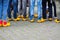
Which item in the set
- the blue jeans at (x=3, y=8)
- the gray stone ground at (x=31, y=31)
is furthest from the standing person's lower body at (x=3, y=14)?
the gray stone ground at (x=31, y=31)

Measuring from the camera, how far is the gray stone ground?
2.75 metres

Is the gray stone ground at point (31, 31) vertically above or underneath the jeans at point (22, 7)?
underneath

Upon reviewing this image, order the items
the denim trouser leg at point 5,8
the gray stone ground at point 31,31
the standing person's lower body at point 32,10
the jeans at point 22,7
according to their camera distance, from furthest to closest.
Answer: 1. the jeans at point 22,7
2. the standing person's lower body at point 32,10
3. the denim trouser leg at point 5,8
4. the gray stone ground at point 31,31

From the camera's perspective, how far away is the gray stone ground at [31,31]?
9.02ft

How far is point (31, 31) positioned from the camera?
303cm

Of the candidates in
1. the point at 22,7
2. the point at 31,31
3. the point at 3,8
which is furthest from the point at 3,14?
the point at 22,7

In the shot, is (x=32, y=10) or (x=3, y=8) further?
(x=32, y=10)

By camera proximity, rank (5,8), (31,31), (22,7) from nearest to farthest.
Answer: (31,31) < (5,8) < (22,7)

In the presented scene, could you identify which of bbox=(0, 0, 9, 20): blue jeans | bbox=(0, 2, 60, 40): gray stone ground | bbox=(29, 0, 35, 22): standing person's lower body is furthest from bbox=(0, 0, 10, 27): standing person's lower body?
bbox=(29, 0, 35, 22): standing person's lower body

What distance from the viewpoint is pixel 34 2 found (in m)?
3.61

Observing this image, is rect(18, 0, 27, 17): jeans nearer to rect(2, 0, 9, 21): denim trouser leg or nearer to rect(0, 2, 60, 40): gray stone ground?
rect(0, 2, 60, 40): gray stone ground

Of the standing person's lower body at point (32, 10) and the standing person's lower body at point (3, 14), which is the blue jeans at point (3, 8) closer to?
the standing person's lower body at point (3, 14)

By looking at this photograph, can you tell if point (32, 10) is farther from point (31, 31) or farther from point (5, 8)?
point (31, 31)

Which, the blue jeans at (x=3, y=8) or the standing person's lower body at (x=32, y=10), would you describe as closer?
the blue jeans at (x=3, y=8)
